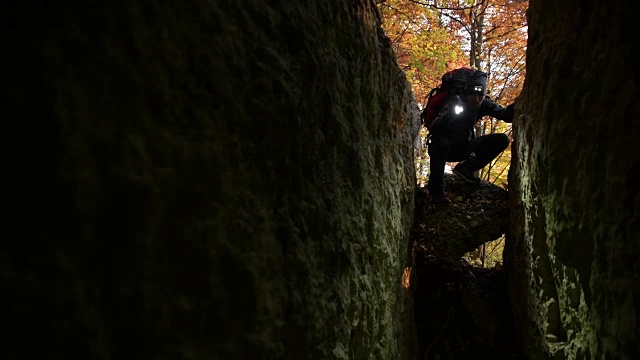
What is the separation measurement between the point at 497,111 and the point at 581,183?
3.04 m

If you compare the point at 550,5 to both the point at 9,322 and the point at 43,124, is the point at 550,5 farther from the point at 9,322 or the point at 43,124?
the point at 9,322

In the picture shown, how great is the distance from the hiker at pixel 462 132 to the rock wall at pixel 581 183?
1321mm

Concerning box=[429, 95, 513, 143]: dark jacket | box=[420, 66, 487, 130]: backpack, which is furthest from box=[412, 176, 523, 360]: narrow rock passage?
box=[420, 66, 487, 130]: backpack

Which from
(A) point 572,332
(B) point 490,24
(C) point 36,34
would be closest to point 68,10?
(C) point 36,34

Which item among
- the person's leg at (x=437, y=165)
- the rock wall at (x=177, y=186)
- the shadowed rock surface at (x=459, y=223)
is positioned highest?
the person's leg at (x=437, y=165)

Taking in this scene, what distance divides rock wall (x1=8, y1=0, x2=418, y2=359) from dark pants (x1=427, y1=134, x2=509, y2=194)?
3241mm

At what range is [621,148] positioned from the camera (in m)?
2.14

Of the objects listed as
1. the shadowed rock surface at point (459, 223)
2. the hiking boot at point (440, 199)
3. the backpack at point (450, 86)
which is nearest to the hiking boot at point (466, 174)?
the shadowed rock surface at point (459, 223)

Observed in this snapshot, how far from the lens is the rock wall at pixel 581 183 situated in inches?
81.4

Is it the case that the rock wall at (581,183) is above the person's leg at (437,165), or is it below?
below

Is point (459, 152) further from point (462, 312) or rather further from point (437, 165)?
point (462, 312)

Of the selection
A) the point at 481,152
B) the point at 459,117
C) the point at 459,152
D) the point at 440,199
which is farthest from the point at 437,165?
the point at 481,152

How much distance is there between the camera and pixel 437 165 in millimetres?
5285

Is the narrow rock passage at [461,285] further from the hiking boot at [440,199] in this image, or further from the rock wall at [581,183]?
the rock wall at [581,183]
